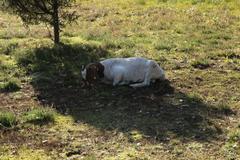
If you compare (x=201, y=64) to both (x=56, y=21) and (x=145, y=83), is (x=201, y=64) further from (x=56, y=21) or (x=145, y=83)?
(x=56, y=21)

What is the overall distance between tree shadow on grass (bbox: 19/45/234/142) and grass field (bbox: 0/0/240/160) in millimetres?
18

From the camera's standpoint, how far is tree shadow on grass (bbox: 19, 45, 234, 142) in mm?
9570

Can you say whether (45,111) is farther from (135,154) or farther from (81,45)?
(81,45)

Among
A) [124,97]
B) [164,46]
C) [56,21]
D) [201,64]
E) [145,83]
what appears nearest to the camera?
[124,97]

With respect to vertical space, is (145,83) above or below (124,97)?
above

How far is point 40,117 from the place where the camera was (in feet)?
33.1

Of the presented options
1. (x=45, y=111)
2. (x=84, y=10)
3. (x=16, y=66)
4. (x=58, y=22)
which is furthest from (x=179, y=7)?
(x=45, y=111)

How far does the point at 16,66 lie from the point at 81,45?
232 centimetres

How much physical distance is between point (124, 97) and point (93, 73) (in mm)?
1098

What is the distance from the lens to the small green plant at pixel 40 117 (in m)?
10.0

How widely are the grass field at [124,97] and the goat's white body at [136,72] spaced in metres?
0.23

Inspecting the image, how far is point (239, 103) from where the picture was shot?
10875 mm

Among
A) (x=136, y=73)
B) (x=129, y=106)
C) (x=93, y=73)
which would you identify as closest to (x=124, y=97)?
(x=129, y=106)

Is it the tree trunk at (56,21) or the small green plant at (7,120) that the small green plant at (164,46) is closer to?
the tree trunk at (56,21)
